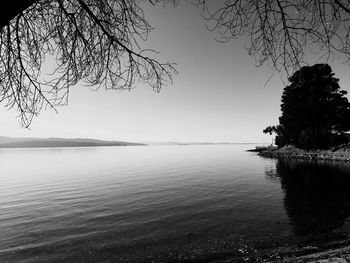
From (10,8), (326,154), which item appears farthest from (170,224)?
(326,154)

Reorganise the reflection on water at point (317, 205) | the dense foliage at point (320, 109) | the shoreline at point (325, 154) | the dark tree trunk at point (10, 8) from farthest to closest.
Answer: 1. the dense foliage at point (320, 109)
2. the shoreline at point (325, 154)
3. the reflection on water at point (317, 205)
4. the dark tree trunk at point (10, 8)

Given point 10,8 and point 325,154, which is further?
point 325,154

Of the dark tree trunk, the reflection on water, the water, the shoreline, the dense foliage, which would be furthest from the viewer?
the dense foliage

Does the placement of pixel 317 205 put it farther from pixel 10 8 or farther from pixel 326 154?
pixel 326 154

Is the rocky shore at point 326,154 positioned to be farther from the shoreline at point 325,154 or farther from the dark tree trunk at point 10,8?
the dark tree trunk at point 10,8

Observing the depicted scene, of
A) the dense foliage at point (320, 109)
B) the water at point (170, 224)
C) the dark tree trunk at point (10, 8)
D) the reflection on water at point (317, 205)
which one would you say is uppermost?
the dense foliage at point (320, 109)

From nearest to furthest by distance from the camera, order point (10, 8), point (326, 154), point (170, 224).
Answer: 1. point (10, 8)
2. point (170, 224)
3. point (326, 154)

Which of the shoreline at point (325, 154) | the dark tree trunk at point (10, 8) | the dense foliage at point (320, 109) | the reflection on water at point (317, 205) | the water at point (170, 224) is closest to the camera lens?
the dark tree trunk at point (10, 8)

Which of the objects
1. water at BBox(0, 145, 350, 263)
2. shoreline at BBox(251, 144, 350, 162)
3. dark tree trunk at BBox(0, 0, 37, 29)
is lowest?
water at BBox(0, 145, 350, 263)

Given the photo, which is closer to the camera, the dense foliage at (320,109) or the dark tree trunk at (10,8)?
the dark tree trunk at (10,8)

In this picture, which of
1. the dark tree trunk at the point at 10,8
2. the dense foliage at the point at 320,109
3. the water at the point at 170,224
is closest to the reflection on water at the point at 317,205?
the water at the point at 170,224

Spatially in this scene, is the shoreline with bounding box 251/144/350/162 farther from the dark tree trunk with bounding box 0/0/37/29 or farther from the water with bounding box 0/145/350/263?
the dark tree trunk with bounding box 0/0/37/29

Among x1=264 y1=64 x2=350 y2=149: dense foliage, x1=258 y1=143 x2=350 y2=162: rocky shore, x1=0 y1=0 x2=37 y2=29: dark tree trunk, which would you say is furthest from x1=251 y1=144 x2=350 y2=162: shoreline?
x1=0 y1=0 x2=37 y2=29: dark tree trunk

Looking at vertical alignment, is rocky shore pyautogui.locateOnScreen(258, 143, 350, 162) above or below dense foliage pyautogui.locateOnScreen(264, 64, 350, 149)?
below
